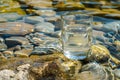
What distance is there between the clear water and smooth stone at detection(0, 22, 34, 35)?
1.38 m

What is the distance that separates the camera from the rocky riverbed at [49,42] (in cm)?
357

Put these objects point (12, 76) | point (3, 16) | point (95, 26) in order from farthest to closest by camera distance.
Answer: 1. point (3, 16)
2. point (95, 26)
3. point (12, 76)

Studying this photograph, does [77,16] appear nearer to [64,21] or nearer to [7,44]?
[64,21]

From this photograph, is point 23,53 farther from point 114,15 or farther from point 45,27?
point 114,15

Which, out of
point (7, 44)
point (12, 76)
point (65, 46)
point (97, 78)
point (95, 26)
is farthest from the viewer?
point (95, 26)

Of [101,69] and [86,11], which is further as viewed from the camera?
[86,11]

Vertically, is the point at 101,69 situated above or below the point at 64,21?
below

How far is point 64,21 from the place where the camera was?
14.9ft

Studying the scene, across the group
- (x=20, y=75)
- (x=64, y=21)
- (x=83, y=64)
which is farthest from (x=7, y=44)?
(x=20, y=75)

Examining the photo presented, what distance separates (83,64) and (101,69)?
0.37 metres

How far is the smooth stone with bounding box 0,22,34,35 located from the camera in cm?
Answer: 567

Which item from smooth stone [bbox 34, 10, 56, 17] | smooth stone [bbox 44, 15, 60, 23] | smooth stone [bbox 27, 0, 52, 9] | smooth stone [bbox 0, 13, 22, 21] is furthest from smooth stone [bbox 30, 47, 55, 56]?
smooth stone [bbox 27, 0, 52, 9]

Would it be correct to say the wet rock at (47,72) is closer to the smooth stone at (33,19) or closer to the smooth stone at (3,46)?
the smooth stone at (3,46)

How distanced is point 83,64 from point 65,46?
0.41m
